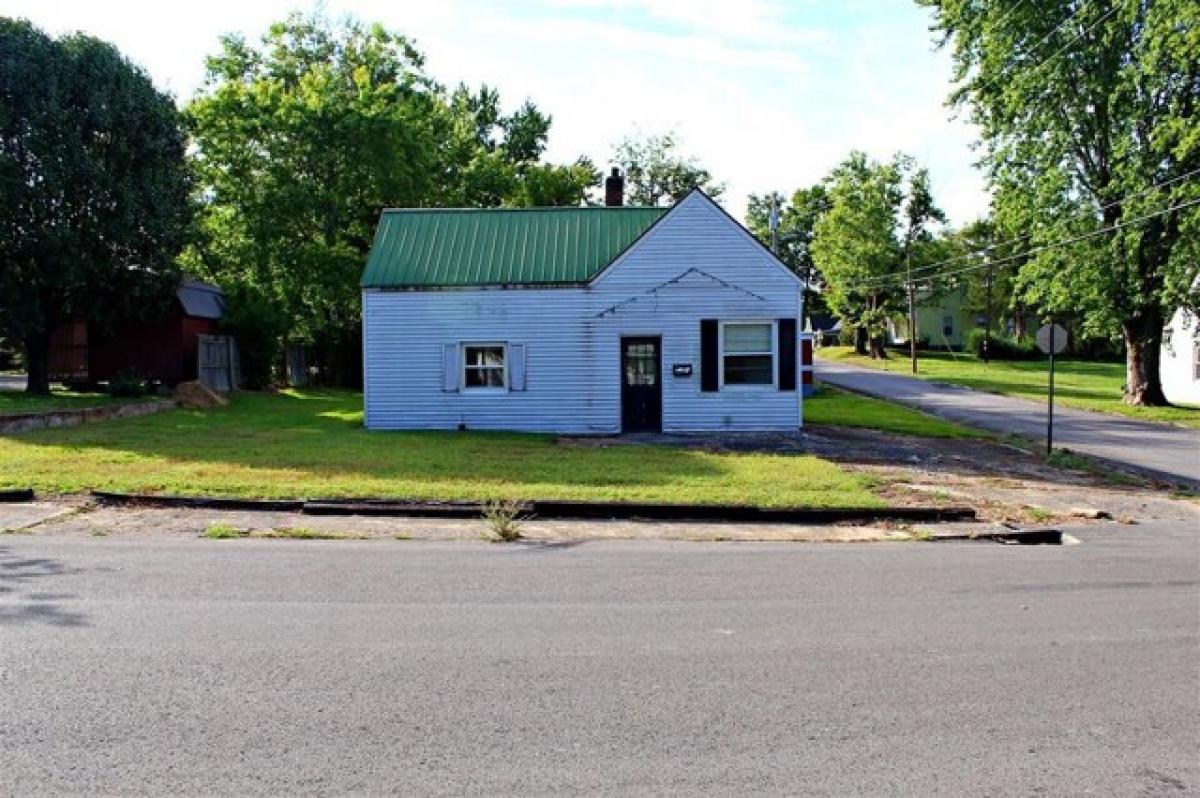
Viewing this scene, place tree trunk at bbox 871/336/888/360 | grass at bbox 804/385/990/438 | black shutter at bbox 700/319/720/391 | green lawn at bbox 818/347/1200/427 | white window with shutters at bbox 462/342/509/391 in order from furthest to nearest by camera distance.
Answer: tree trunk at bbox 871/336/888/360, green lawn at bbox 818/347/1200/427, grass at bbox 804/385/990/438, white window with shutters at bbox 462/342/509/391, black shutter at bbox 700/319/720/391

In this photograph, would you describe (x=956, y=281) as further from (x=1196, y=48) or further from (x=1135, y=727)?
(x=1135, y=727)

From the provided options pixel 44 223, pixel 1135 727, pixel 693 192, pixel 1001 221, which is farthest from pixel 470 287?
pixel 1001 221

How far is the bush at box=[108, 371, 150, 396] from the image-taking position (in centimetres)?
2852

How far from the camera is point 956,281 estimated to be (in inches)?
3167

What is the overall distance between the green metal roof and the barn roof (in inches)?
438

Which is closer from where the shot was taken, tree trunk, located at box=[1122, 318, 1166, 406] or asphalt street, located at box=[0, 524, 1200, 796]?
asphalt street, located at box=[0, 524, 1200, 796]

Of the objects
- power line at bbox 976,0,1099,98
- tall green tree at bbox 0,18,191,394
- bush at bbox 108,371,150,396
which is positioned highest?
power line at bbox 976,0,1099,98

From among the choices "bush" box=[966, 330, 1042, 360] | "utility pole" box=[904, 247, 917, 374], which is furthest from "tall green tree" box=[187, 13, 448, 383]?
"bush" box=[966, 330, 1042, 360]

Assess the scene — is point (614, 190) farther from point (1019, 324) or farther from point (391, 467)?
point (1019, 324)

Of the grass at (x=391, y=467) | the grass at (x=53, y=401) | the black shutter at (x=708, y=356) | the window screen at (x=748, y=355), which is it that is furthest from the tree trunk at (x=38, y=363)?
the window screen at (x=748, y=355)

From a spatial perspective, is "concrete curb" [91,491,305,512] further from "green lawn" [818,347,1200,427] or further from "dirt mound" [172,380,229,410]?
"green lawn" [818,347,1200,427]

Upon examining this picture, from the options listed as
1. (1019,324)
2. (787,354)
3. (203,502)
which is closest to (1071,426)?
(787,354)

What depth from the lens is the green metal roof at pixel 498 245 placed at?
23609 millimetres

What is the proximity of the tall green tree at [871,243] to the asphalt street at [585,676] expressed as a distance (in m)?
62.0
